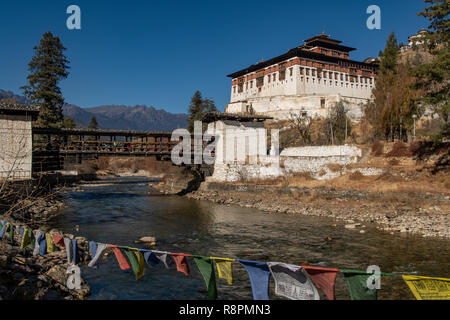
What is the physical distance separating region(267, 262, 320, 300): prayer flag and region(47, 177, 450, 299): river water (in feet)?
11.7

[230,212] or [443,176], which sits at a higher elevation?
[443,176]

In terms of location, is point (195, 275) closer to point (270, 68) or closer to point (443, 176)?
point (443, 176)

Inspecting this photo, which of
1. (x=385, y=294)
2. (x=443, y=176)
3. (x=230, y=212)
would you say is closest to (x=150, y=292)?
(x=385, y=294)

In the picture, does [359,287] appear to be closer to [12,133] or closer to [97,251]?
[97,251]

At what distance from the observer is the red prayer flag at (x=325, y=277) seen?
592 cm

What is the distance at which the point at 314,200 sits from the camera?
2827cm

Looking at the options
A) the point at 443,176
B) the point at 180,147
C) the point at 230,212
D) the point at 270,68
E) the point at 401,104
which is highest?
the point at 270,68

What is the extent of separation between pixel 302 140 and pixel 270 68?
23.1 m

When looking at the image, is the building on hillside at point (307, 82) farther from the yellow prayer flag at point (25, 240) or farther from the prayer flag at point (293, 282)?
the prayer flag at point (293, 282)

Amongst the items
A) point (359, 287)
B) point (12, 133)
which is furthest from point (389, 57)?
point (359, 287)

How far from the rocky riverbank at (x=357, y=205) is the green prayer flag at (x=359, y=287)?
13830 millimetres

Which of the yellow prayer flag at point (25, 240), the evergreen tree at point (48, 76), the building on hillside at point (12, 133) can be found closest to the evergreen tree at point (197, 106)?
the evergreen tree at point (48, 76)

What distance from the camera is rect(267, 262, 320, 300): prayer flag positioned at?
6.20 meters

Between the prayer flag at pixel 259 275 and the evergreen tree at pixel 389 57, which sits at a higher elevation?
the evergreen tree at pixel 389 57
